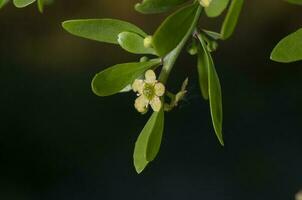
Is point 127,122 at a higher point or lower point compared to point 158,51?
lower

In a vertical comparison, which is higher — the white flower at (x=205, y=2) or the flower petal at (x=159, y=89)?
the white flower at (x=205, y=2)

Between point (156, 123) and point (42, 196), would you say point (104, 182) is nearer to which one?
point (42, 196)

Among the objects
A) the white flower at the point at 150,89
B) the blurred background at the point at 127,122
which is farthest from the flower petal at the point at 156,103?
the blurred background at the point at 127,122

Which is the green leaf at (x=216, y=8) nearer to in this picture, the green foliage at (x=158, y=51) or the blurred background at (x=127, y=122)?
the green foliage at (x=158, y=51)

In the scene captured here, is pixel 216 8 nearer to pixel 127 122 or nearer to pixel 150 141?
pixel 150 141

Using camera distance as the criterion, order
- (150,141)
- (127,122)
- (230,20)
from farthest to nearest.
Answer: (127,122) < (150,141) < (230,20)

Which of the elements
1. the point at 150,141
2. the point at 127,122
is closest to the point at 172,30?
the point at 150,141
